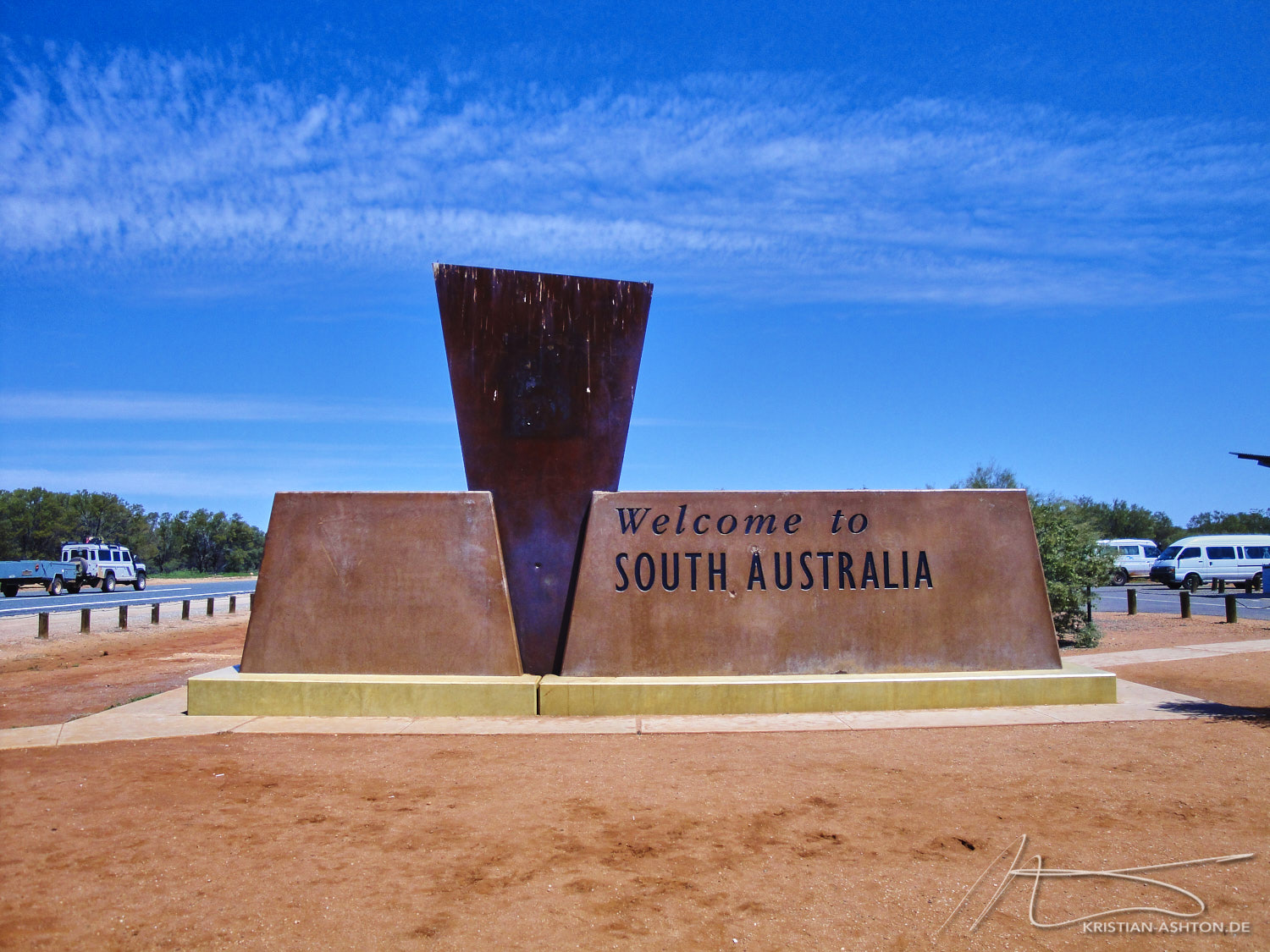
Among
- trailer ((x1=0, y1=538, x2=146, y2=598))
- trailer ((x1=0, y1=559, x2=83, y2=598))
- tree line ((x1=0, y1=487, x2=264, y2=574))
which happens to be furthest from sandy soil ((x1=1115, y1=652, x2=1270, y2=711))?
tree line ((x1=0, y1=487, x2=264, y2=574))

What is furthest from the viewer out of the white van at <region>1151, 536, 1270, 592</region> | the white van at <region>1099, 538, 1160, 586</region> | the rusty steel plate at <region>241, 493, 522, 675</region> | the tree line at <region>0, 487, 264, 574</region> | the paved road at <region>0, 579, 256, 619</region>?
the tree line at <region>0, 487, 264, 574</region>

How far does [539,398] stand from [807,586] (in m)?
3.41

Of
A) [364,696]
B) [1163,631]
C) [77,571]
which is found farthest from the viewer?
[77,571]

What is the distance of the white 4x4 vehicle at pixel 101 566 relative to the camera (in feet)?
138

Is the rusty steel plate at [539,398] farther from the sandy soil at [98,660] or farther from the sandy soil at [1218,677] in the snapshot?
the sandy soil at [1218,677]

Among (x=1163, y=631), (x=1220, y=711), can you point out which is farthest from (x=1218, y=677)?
(x=1163, y=631)

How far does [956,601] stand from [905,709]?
4.28ft

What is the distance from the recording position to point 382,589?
9133 millimetres

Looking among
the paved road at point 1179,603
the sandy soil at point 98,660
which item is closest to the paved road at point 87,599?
the sandy soil at point 98,660

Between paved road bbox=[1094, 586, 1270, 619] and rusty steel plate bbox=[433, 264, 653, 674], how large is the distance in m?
17.8

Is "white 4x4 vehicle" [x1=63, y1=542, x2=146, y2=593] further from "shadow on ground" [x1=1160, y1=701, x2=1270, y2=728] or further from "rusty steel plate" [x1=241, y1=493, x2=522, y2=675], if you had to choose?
"shadow on ground" [x1=1160, y1=701, x2=1270, y2=728]

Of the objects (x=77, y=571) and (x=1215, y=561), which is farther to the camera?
(x=77, y=571)

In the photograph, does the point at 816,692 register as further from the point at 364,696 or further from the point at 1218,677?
the point at 1218,677

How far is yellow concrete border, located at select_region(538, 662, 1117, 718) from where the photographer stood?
28.5 feet
